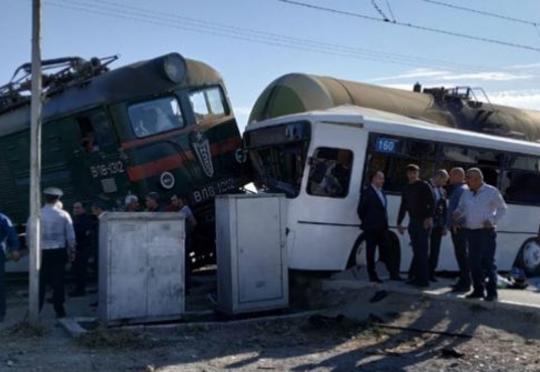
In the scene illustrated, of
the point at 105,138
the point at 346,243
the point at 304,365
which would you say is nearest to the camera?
the point at 304,365

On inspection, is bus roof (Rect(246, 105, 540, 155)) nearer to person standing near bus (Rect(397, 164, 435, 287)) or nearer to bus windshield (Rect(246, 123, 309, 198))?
bus windshield (Rect(246, 123, 309, 198))

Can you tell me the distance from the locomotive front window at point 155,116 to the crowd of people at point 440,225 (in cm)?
366

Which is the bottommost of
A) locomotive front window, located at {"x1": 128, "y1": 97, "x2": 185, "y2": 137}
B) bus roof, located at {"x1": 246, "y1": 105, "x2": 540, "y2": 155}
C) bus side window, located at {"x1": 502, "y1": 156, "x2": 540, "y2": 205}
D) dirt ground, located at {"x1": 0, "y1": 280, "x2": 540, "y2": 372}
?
dirt ground, located at {"x1": 0, "y1": 280, "x2": 540, "y2": 372}

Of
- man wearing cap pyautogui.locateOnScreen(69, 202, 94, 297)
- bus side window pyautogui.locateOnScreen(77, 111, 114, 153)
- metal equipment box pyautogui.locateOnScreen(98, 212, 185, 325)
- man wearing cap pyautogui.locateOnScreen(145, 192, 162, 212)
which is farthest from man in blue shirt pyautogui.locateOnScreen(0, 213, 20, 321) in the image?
bus side window pyautogui.locateOnScreen(77, 111, 114, 153)

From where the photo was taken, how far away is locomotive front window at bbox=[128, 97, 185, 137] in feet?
39.7

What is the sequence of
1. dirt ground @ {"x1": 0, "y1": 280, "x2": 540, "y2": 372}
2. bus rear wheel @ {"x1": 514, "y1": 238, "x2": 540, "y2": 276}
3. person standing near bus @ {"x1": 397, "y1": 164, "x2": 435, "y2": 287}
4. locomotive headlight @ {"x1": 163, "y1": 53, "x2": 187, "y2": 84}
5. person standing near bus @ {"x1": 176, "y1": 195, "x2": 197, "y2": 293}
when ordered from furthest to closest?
bus rear wheel @ {"x1": 514, "y1": 238, "x2": 540, "y2": 276} < locomotive headlight @ {"x1": 163, "y1": 53, "x2": 187, "y2": 84} < person standing near bus @ {"x1": 176, "y1": 195, "x2": 197, "y2": 293} < person standing near bus @ {"x1": 397, "y1": 164, "x2": 435, "y2": 287} < dirt ground @ {"x1": 0, "y1": 280, "x2": 540, "y2": 372}

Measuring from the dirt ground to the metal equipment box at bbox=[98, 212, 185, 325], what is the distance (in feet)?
1.34

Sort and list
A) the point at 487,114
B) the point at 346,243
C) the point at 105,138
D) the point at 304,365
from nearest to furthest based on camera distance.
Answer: the point at 304,365, the point at 346,243, the point at 105,138, the point at 487,114

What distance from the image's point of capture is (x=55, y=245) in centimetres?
938

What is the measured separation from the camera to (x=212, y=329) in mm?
9000

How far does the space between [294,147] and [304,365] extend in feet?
14.1

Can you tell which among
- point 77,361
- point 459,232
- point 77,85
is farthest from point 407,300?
point 77,85

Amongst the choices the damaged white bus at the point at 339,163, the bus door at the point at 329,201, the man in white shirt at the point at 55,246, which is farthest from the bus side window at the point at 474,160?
the man in white shirt at the point at 55,246

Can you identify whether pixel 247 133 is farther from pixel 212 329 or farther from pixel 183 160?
pixel 212 329
